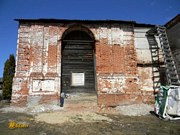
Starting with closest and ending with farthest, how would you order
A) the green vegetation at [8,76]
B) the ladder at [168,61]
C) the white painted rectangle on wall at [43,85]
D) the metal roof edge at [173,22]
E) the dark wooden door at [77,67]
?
the ladder at [168,61] → the white painted rectangle on wall at [43,85] → the dark wooden door at [77,67] → the metal roof edge at [173,22] → the green vegetation at [8,76]

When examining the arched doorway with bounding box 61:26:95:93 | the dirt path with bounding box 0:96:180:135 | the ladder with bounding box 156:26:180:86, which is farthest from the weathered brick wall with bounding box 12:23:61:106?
the ladder with bounding box 156:26:180:86

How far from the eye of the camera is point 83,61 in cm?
1138

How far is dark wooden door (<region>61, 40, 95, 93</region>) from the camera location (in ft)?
35.8

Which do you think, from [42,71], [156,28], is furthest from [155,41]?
[42,71]

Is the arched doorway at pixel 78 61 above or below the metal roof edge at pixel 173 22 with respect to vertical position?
below

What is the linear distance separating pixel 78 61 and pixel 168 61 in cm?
571

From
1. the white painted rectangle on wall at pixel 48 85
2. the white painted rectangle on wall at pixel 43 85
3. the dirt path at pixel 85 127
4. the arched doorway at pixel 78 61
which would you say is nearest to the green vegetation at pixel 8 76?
the white painted rectangle on wall at pixel 43 85

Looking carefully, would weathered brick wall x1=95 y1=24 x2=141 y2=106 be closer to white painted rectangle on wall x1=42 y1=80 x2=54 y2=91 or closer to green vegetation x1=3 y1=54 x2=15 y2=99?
white painted rectangle on wall x1=42 y1=80 x2=54 y2=91

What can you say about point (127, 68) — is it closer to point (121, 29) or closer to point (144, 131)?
point (121, 29)

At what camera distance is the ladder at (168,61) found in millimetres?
9469

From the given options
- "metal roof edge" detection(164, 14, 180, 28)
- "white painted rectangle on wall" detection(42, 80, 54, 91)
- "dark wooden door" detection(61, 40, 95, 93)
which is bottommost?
"white painted rectangle on wall" detection(42, 80, 54, 91)

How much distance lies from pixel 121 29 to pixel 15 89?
7.69 meters

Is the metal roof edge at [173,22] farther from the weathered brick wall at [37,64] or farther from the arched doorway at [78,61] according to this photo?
the weathered brick wall at [37,64]

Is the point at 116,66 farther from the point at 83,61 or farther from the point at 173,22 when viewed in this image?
the point at 173,22
